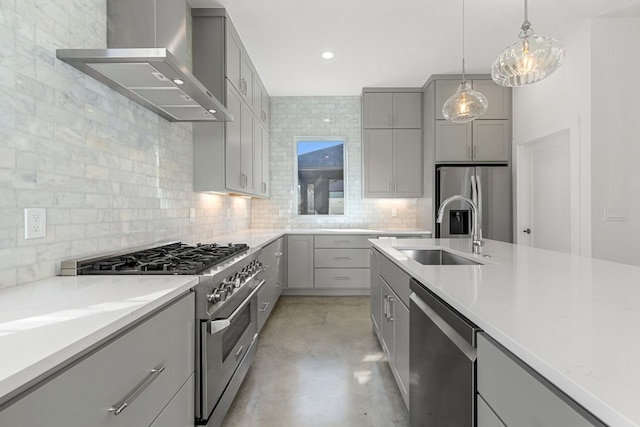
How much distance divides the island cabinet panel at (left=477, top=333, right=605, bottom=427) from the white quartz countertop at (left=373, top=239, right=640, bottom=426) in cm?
3

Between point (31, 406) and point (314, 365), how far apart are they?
210cm

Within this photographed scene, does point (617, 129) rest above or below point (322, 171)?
above

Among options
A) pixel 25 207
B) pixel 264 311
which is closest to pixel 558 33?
pixel 264 311

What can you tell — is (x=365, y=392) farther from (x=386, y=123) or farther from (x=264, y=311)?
(x=386, y=123)

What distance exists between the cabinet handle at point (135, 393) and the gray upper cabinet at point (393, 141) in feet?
12.8

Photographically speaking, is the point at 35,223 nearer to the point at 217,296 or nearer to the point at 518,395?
the point at 217,296

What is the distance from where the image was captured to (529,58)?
1.97 metres

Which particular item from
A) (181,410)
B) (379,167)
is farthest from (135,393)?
(379,167)

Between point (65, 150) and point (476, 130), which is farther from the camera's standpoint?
point (476, 130)

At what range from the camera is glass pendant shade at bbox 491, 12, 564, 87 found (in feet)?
6.28

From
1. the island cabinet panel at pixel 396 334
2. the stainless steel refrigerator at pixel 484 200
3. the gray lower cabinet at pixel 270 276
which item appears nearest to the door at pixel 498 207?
the stainless steel refrigerator at pixel 484 200

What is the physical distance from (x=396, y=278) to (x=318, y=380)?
937 mm

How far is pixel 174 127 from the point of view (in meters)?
2.52

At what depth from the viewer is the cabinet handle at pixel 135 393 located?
0.90m
